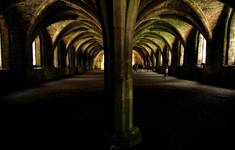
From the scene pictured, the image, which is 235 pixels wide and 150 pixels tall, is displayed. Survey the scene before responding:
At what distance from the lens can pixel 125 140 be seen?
123 inches

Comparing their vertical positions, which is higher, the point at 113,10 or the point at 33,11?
the point at 33,11

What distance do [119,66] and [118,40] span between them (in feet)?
1.46

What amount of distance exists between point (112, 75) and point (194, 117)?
2883mm

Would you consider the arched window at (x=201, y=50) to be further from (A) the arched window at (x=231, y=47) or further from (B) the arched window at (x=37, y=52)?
(B) the arched window at (x=37, y=52)

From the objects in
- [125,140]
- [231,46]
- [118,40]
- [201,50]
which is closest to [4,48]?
[118,40]

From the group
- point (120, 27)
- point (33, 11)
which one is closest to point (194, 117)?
point (120, 27)

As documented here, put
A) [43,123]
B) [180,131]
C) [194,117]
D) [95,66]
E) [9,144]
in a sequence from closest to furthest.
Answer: [9,144] < [180,131] < [43,123] < [194,117] < [95,66]

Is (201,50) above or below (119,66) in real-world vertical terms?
above

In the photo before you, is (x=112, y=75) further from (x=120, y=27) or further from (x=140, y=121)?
(x=140, y=121)

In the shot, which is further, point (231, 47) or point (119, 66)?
point (231, 47)

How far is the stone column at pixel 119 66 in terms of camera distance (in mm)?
3051

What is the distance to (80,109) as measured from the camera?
555 cm

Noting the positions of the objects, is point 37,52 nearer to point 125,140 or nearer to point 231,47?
point 125,140

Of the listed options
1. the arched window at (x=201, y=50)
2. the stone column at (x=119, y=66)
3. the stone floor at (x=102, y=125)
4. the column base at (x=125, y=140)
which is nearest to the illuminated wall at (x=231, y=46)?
the arched window at (x=201, y=50)
